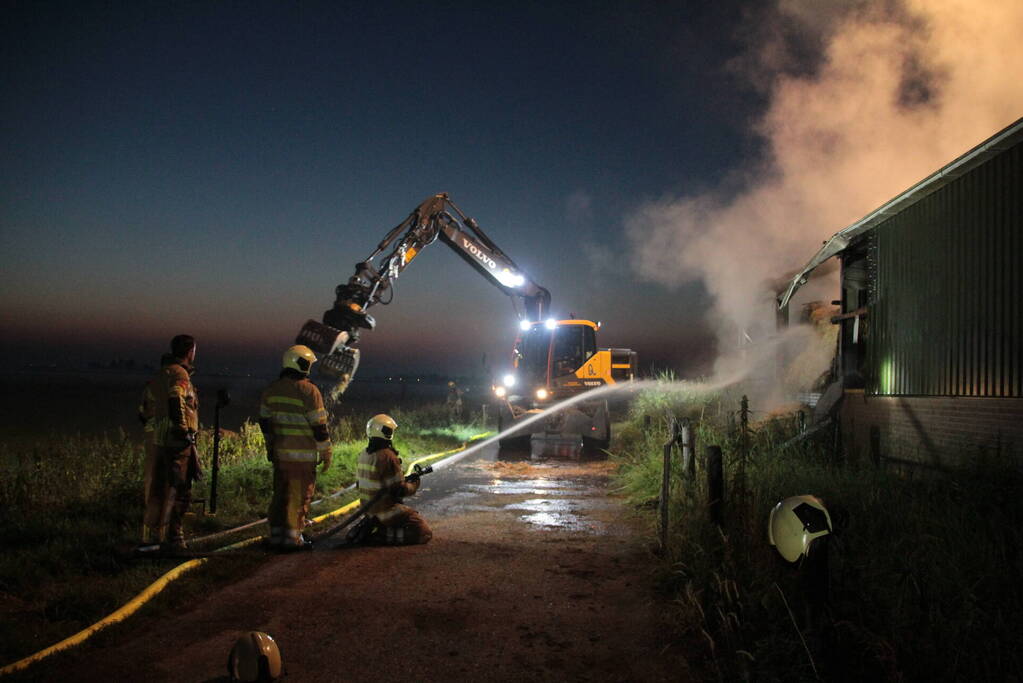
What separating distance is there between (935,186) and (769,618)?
782 cm

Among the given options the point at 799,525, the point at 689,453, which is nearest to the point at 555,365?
the point at 689,453

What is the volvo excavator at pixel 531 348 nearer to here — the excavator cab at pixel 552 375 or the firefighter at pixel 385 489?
the excavator cab at pixel 552 375

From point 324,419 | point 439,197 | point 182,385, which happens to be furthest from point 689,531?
point 439,197

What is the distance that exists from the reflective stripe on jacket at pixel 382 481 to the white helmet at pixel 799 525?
431 centimetres

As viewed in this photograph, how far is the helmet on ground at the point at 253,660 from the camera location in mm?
3939

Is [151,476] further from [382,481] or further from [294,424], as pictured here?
[382,481]

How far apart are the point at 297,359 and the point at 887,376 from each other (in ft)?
30.8

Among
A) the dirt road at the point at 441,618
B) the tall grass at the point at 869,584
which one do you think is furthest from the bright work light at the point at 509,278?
the tall grass at the point at 869,584

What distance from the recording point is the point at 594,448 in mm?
17484

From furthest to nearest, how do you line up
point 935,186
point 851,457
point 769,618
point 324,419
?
1. point 851,457
2. point 935,186
3. point 324,419
4. point 769,618

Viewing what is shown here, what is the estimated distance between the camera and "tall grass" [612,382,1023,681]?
404 cm

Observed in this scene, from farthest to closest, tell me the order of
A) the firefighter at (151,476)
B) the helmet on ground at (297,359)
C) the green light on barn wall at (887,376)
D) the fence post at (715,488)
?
the green light on barn wall at (887,376) → the helmet on ground at (297,359) → the firefighter at (151,476) → the fence post at (715,488)

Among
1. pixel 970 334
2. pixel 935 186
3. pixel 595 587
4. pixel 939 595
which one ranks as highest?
pixel 935 186

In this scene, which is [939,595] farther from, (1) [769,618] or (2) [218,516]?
(2) [218,516]
